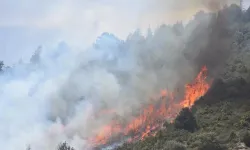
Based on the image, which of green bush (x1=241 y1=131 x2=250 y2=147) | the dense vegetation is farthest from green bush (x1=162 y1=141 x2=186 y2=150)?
green bush (x1=241 y1=131 x2=250 y2=147)

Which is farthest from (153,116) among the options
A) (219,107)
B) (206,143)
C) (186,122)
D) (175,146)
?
(206,143)

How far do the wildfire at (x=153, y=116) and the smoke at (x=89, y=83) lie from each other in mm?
1750

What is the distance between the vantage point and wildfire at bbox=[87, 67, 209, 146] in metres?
88.6

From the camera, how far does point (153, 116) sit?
9625cm

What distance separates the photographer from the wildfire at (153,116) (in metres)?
88.6

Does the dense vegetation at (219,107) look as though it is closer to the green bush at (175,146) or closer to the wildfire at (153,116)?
the green bush at (175,146)

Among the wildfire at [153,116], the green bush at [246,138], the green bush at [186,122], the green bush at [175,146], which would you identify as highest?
the wildfire at [153,116]

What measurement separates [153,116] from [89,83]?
1713 centimetres

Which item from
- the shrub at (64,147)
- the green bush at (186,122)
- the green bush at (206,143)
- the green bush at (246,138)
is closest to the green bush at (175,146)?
the green bush at (206,143)

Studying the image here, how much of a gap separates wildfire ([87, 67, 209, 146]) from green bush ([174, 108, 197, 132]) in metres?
6.46

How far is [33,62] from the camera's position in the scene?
114125 millimetres

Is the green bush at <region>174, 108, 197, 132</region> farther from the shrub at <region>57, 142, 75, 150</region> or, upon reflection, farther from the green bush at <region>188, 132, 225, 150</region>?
the shrub at <region>57, 142, 75, 150</region>

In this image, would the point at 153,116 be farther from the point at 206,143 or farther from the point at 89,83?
the point at 206,143

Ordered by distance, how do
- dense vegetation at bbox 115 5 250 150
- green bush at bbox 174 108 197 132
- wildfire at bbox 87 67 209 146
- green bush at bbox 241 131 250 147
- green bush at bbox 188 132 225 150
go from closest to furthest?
green bush at bbox 188 132 225 150 → green bush at bbox 241 131 250 147 → dense vegetation at bbox 115 5 250 150 → green bush at bbox 174 108 197 132 → wildfire at bbox 87 67 209 146
